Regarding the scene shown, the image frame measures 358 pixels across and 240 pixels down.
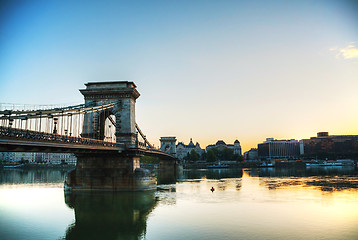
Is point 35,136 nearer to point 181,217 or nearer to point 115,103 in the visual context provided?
point 181,217

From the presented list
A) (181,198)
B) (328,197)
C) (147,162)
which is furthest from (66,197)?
(147,162)

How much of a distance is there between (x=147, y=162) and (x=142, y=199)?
460 ft

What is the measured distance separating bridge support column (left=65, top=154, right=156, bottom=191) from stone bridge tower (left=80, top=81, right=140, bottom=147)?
12.2ft

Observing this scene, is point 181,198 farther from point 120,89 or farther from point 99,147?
point 120,89

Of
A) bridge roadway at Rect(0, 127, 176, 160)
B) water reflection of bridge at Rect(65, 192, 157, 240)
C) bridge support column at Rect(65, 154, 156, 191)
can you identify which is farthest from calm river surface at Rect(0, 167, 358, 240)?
bridge roadway at Rect(0, 127, 176, 160)

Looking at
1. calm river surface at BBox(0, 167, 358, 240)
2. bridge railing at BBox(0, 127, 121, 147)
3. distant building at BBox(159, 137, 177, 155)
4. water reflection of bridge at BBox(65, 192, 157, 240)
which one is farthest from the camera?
distant building at BBox(159, 137, 177, 155)

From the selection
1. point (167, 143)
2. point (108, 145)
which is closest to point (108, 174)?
point (108, 145)

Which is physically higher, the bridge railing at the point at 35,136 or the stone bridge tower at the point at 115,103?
the stone bridge tower at the point at 115,103

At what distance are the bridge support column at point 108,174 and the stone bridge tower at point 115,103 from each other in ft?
12.2

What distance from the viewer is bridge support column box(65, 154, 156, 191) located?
4722 centimetres

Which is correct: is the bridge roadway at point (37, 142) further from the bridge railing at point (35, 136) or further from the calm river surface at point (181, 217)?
the calm river surface at point (181, 217)

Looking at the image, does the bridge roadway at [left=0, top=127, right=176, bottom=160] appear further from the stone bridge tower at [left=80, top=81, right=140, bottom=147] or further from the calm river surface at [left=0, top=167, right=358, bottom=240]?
the stone bridge tower at [left=80, top=81, right=140, bottom=147]

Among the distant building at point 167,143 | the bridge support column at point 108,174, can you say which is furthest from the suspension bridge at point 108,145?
the distant building at point 167,143

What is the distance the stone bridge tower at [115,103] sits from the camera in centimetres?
5034
